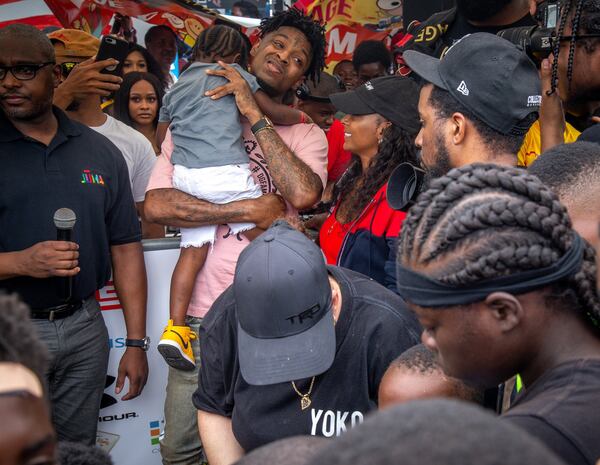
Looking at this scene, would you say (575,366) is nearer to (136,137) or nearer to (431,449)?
(431,449)

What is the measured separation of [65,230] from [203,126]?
857 mm

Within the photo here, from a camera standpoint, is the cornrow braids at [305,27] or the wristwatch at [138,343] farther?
the cornrow braids at [305,27]

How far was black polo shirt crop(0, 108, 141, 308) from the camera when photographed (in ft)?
10.3

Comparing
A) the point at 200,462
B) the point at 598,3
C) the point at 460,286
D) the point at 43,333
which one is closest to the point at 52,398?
the point at 43,333

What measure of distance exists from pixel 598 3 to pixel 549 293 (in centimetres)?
153

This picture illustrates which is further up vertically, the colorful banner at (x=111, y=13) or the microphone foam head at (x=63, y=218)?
the colorful banner at (x=111, y=13)

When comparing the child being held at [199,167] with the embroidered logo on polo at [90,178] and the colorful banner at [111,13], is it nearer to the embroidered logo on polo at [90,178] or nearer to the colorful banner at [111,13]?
the embroidered logo on polo at [90,178]

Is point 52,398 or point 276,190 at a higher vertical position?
point 276,190

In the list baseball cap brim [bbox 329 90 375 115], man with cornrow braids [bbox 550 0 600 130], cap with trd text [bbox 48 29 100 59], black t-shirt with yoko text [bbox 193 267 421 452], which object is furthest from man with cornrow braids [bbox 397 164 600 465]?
cap with trd text [bbox 48 29 100 59]

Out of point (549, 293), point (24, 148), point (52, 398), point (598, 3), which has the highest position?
point (598, 3)

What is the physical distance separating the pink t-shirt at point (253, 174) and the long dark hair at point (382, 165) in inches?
16.6

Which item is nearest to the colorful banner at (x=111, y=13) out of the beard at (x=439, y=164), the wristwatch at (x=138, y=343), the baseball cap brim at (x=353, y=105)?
the baseball cap brim at (x=353, y=105)

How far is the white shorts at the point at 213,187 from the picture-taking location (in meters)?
3.37

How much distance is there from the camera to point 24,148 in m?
3.23
